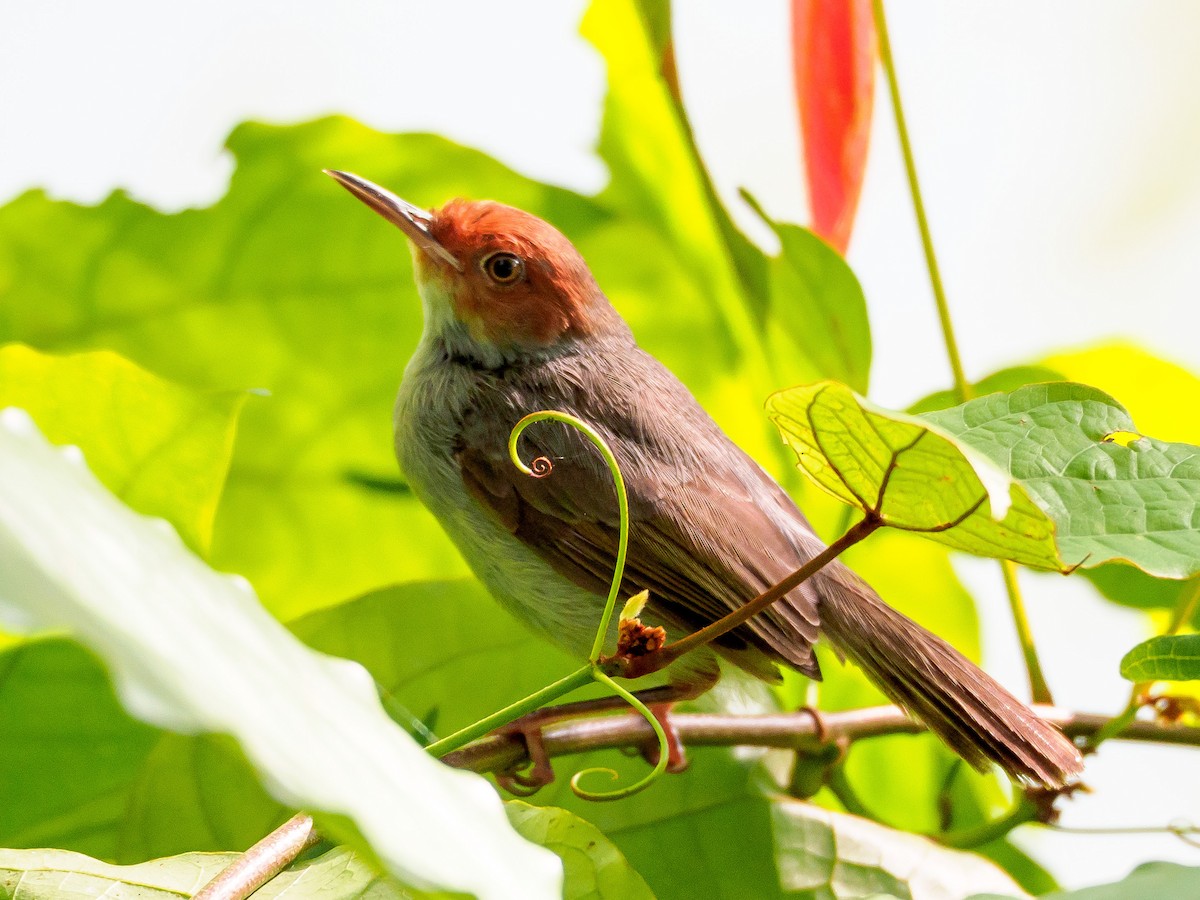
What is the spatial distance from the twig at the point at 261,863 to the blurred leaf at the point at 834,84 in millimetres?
899

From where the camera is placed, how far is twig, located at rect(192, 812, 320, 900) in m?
0.65

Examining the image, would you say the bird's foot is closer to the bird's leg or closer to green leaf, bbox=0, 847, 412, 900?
the bird's leg

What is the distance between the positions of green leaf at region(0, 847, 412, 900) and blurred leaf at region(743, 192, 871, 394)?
29.2 inches

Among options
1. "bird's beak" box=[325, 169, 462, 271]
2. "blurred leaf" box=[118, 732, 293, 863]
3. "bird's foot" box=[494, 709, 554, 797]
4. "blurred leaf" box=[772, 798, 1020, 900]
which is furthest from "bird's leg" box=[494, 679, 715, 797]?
"bird's beak" box=[325, 169, 462, 271]

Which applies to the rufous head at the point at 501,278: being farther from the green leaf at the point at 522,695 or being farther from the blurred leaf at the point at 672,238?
the green leaf at the point at 522,695

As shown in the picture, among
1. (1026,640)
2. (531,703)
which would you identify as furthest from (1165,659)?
(531,703)

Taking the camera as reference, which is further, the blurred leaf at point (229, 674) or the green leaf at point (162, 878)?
the green leaf at point (162, 878)

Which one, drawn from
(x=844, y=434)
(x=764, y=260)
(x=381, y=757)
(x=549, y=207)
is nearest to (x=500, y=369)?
(x=549, y=207)

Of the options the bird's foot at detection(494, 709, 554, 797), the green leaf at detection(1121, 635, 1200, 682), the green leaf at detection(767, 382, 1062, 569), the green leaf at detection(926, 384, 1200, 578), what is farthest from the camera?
the bird's foot at detection(494, 709, 554, 797)

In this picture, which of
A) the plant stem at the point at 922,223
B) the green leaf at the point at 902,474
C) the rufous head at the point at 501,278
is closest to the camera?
the green leaf at the point at 902,474

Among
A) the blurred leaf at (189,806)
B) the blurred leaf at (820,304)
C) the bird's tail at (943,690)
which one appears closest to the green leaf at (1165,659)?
the bird's tail at (943,690)

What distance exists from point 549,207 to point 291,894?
34.4 inches

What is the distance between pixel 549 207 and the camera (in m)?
1.36

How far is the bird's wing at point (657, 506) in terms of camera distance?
124 centimetres
